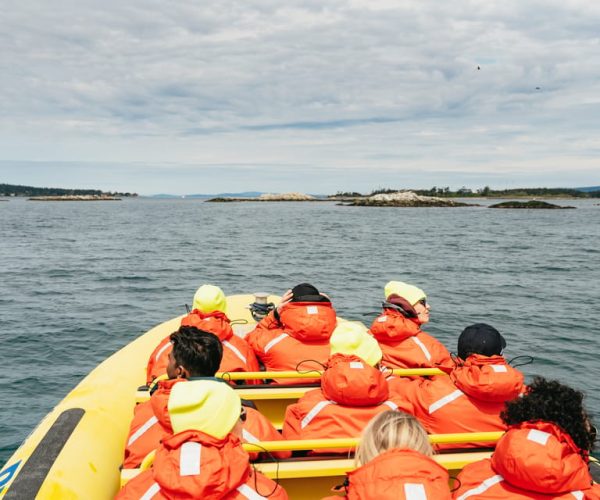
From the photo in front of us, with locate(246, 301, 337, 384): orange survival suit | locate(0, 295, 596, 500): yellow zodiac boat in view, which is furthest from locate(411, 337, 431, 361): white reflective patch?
locate(0, 295, 596, 500): yellow zodiac boat

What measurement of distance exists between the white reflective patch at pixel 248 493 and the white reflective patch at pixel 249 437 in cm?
91

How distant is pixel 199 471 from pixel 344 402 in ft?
4.70

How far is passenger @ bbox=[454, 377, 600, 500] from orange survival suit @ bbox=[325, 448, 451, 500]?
1.50 feet

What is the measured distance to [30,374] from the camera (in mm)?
9633

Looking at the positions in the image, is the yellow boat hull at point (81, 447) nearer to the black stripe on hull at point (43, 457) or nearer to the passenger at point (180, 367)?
the black stripe on hull at point (43, 457)

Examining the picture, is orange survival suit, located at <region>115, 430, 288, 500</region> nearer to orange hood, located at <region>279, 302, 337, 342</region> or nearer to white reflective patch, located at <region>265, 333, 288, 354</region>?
orange hood, located at <region>279, 302, 337, 342</region>

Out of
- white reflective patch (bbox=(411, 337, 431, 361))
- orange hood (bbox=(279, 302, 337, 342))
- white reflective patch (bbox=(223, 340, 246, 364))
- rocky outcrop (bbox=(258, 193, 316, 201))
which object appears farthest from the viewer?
rocky outcrop (bbox=(258, 193, 316, 201))

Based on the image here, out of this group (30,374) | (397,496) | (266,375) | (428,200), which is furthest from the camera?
(428,200)

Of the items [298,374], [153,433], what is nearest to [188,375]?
Answer: [153,433]

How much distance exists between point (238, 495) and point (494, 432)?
7.09 feet

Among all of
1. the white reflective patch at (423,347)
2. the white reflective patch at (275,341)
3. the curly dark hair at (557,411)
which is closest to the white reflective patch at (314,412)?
the curly dark hair at (557,411)

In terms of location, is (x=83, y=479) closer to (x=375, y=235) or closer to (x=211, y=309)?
(x=211, y=309)

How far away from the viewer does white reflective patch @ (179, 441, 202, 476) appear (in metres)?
2.33

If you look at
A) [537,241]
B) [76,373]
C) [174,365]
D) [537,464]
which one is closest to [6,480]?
[174,365]
